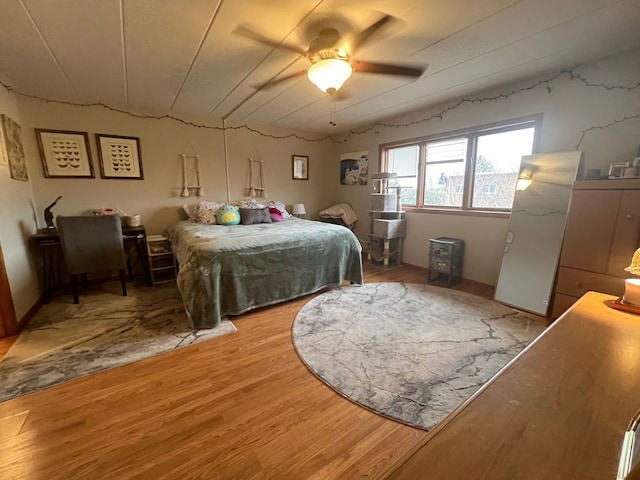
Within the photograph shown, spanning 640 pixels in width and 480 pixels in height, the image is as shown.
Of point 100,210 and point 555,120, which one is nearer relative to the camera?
point 555,120

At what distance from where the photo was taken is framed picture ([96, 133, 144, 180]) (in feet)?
11.7

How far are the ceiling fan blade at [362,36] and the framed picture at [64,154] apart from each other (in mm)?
3410

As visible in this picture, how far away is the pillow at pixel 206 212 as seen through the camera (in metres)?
3.83

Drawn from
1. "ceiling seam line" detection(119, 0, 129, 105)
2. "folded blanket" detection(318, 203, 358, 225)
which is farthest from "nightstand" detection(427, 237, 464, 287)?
"ceiling seam line" detection(119, 0, 129, 105)

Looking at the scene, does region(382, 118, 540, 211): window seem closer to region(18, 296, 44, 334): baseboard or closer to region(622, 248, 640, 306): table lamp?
region(622, 248, 640, 306): table lamp

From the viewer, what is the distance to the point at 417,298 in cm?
310

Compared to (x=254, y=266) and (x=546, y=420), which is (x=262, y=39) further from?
(x=546, y=420)

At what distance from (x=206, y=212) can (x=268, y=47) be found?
2.38 m

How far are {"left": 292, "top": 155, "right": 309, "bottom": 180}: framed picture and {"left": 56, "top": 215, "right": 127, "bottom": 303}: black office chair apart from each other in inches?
114

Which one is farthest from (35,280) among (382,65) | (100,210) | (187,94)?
(382,65)

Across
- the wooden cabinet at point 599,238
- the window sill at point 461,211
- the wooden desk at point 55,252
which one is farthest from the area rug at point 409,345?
the wooden desk at point 55,252

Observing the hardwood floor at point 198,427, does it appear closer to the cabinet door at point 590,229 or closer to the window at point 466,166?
the cabinet door at point 590,229

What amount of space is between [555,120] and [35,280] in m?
5.52

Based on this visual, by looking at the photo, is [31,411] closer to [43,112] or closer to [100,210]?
[100,210]
